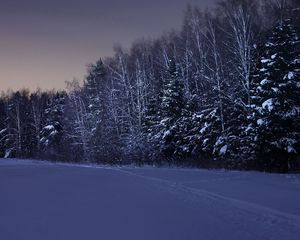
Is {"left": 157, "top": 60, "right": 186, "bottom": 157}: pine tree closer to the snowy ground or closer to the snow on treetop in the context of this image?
the snow on treetop

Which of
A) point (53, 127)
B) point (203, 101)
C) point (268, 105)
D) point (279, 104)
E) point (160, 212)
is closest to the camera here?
point (160, 212)

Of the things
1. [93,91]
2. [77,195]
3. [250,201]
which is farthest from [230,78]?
[93,91]

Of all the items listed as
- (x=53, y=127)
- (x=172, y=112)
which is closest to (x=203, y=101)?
(x=172, y=112)

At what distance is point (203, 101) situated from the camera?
3372 cm

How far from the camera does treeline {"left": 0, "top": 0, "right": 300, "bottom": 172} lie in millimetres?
20766

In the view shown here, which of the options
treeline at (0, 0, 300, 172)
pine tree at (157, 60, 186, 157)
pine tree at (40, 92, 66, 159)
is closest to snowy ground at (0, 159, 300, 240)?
treeline at (0, 0, 300, 172)

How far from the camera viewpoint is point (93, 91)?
59906 millimetres

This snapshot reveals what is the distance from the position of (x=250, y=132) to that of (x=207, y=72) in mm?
16160

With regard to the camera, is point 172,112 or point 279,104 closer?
point 279,104

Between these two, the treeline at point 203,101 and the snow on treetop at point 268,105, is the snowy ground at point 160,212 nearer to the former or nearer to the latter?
the snow on treetop at point 268,105

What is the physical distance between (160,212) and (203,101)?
24424mm

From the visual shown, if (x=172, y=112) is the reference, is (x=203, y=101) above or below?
above

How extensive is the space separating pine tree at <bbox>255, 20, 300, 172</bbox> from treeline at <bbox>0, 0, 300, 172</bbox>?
0.04 metres

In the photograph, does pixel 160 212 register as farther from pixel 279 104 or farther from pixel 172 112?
pixel 172 112
